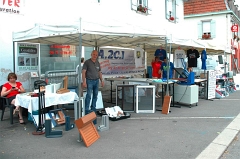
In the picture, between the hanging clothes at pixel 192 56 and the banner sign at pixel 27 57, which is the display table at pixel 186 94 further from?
the banner sign at pixel 27 57

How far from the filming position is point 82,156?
13.1ft

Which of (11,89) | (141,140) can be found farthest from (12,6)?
(141,140)

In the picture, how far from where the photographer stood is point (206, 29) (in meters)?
21.2

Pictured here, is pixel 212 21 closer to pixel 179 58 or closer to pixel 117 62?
pixel 179 58

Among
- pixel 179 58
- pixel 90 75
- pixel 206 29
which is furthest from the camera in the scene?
pixel 206 29

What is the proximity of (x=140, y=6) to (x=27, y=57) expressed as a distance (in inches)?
265

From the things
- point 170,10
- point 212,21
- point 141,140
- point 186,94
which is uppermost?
point 212,21

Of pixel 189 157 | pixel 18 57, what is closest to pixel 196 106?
pixel 189 157

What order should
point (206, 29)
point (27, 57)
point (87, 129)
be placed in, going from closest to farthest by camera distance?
point (87, 129), point (27, 57), point (206, 29)

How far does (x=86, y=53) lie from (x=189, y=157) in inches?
313

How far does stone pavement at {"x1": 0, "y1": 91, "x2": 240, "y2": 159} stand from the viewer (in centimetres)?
409

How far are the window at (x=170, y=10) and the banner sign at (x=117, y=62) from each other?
214 inches

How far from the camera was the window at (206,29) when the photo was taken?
20.6m

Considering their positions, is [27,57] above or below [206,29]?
below
